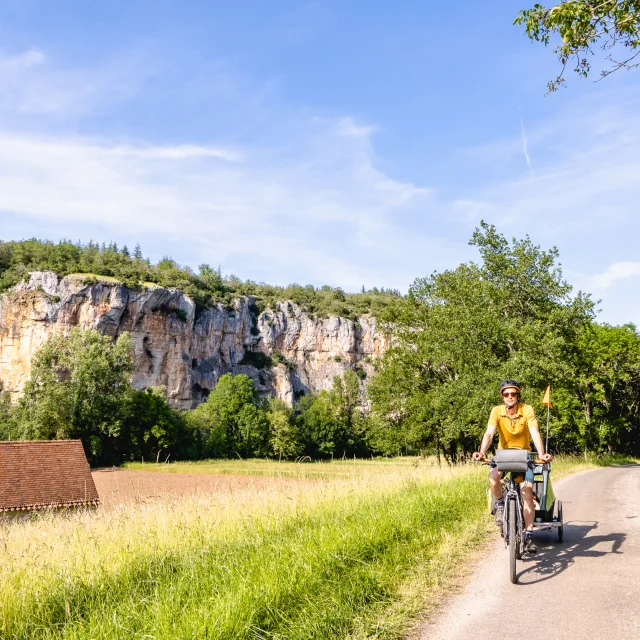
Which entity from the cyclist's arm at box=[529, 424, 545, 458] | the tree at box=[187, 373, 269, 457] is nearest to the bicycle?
the cyclist's arm at box=[529, 424, 545, 458]

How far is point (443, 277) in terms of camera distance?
28891 mm

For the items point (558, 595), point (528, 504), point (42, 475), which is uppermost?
point (528, 504)

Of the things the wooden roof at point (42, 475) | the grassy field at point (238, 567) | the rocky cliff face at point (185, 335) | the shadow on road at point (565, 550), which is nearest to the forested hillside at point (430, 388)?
the wooden roof at point (42, 475)

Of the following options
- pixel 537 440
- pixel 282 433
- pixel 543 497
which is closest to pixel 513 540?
pixel 537 440

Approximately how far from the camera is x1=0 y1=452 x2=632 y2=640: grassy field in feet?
13.1

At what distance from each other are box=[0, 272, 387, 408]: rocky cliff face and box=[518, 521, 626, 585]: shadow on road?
224 ft

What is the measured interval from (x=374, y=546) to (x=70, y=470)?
804 inches

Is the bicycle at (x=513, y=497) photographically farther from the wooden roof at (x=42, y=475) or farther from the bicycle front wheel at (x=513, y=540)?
the wooden roof at (x=42, y=475)

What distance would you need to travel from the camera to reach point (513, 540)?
5.27 metres

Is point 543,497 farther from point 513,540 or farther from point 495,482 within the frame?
point 513,540

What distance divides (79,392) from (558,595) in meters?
57.0

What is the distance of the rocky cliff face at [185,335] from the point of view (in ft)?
278

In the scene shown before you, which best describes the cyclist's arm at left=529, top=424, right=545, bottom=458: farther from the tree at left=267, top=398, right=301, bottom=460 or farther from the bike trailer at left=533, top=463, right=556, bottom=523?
the tree at left=267, top=398, right=301, bottom=460

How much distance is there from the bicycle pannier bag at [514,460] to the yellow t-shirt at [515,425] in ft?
1.58
